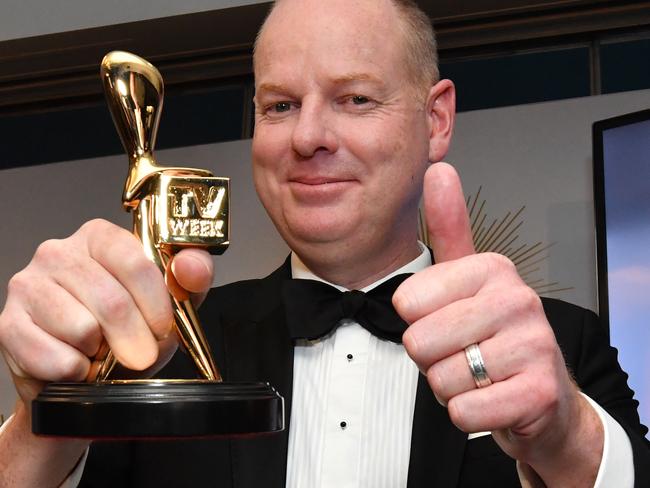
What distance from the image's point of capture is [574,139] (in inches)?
98.5

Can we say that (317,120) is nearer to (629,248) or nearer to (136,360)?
(136,360)

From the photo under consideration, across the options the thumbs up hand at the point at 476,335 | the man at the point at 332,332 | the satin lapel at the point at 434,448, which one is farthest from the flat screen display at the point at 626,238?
the thumbs up hand at the point at 476,335

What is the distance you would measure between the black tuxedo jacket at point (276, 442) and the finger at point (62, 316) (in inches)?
14.7

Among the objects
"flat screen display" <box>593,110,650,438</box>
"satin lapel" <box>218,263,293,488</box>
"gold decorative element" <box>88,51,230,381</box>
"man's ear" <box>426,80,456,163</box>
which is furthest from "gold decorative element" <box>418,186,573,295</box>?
"gold decorative element" <box>88,51,230,381</box>

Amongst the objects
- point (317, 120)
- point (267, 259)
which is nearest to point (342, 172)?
point (317, 120)

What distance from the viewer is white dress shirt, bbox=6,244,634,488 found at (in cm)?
138

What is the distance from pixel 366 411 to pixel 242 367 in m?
0.19

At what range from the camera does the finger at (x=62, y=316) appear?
98 centimetres

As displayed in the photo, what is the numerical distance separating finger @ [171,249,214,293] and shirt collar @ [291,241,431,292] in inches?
21.7

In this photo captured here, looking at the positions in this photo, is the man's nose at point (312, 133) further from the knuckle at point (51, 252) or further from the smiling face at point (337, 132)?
the knuckle at point (51, 252)

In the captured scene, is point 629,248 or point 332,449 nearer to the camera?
point 332,449

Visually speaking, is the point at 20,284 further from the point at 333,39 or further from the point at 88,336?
the point at 333,39

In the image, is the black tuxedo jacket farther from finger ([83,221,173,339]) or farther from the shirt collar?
finger ([83,221,173,339])

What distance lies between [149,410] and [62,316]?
0.14m
